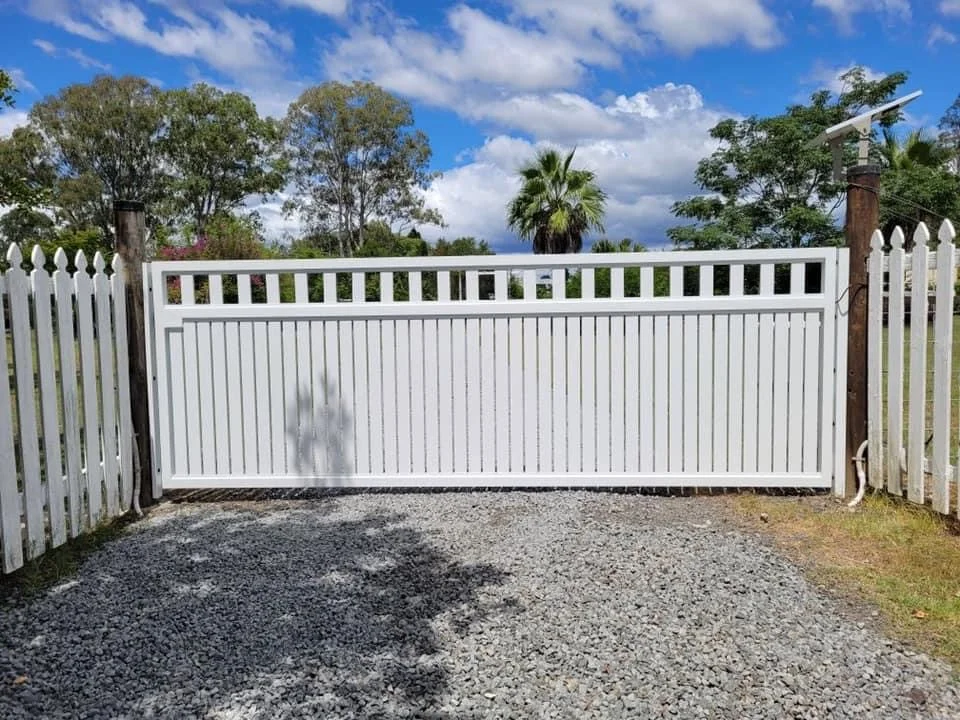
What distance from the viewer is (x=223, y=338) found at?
394cm

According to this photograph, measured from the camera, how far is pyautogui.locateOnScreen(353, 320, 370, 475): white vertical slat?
390cm

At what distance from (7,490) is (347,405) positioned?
171cm

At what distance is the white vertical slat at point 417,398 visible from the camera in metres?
3.90

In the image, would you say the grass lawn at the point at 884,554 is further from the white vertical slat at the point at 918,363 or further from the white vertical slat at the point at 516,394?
the white vertical slat at the point at 516,394

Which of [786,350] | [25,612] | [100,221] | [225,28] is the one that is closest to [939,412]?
[786,350]

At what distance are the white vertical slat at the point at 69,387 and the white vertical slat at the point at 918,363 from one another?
160 inches

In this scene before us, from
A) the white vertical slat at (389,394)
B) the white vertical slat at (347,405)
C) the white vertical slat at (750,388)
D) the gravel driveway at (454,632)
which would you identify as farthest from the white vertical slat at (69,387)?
the white vertical slat at (750,388)

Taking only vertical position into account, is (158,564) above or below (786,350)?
below

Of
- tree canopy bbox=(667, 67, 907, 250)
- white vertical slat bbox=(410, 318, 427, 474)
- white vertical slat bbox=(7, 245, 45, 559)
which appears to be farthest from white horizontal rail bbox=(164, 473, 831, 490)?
tree canopy bbox=(667, 67, 907, 250)

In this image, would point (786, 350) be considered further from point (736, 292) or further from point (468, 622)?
point (468, 622)

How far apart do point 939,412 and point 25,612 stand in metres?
4.16

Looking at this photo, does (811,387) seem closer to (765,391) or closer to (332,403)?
(765,391)

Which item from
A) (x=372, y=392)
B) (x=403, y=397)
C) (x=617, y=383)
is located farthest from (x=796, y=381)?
(x=372, y=392)

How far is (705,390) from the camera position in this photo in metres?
3.78
